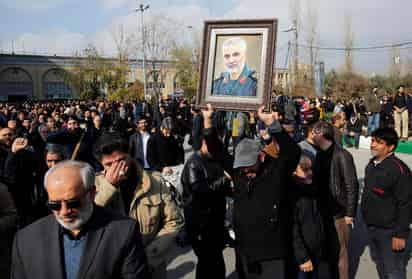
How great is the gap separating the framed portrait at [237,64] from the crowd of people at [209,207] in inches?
8.4

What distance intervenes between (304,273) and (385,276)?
2.97ft

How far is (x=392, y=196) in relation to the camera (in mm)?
3893

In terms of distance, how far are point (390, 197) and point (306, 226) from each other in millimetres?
963

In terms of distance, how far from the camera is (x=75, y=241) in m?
2.06

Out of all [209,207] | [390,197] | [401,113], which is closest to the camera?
[390,197]

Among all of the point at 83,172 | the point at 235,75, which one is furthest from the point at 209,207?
the point at 83,172

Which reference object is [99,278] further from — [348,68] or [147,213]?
[348,68]

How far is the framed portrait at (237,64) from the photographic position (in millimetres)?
3676

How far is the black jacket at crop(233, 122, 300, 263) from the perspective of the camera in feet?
10.6

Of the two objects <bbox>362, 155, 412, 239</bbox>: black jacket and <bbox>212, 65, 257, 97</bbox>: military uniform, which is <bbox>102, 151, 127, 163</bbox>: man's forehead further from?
<bbox>362, 155, 412, 239</bbox>: black jacket

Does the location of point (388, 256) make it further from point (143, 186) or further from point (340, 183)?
point (143, 186)

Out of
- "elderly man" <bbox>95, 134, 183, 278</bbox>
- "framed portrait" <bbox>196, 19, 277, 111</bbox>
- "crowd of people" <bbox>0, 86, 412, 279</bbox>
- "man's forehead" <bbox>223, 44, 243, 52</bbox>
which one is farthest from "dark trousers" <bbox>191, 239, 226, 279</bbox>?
"man's forehead" <bbox>223, 44, 243, 52</bbox>

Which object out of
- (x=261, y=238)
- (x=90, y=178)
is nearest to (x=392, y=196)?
(x=261, y=238)

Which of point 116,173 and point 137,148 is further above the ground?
point 116,173
